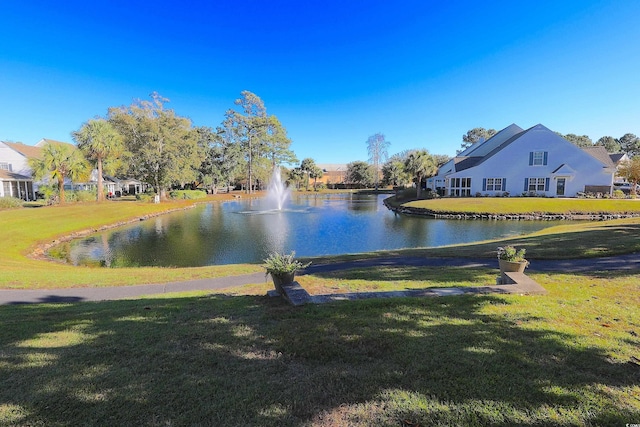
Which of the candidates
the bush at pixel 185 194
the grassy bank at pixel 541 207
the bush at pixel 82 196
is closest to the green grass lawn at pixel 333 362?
the grassy bank at pixel 541 207

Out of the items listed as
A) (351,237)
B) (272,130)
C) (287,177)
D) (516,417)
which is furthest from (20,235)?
(287,177)

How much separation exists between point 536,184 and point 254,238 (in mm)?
36490

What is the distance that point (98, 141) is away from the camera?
107 ft

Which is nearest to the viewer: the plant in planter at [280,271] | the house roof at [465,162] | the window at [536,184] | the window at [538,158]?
the plant in planter at [280,271]

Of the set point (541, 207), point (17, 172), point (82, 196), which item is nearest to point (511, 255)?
point (541, 207)

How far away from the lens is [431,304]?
187 inches

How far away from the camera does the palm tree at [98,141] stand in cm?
3256

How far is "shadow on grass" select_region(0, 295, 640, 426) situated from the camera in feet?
7.88

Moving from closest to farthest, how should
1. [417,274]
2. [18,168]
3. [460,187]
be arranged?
[417,274] → [18,168] → [460,187]

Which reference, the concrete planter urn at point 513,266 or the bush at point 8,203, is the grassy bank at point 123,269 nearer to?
the concrete planter urn at point 513,266

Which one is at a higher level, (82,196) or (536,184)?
(536,184)

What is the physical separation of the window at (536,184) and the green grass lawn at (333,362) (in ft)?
128

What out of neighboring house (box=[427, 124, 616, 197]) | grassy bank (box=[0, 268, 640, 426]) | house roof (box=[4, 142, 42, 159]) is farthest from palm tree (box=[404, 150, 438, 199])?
house roof (box=[4, 142, 42, 159])

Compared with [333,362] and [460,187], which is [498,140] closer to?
[460,187]
